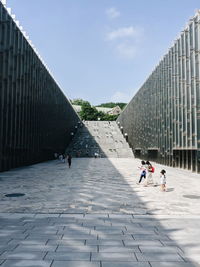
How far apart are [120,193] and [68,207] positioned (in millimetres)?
4197

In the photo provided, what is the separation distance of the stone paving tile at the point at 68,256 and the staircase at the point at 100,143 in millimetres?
58130

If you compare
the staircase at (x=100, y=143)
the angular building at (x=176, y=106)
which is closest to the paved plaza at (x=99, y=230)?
the angular building at (x=176, y=106)

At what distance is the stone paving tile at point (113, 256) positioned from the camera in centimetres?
558

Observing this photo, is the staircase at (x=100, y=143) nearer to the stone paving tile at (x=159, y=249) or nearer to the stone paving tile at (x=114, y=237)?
the stone paving tile at (x=114, y=237)

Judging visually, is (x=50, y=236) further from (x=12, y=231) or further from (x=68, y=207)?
(x=68, y=207)

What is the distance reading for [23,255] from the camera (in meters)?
5.74

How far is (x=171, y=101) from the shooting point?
120 feet

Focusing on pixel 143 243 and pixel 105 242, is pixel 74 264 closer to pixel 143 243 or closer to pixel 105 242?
pixel 105 242

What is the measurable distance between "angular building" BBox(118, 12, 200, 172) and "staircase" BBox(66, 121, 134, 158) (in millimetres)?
14550

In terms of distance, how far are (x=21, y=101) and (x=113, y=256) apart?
1117 inches

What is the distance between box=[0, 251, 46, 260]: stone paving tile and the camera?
5.59 m

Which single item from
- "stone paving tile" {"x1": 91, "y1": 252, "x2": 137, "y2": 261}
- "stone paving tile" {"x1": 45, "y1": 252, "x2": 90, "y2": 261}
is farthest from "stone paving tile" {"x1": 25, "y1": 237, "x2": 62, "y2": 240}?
"stone paving tile" {"x1": 91, "y1": 252, "x2": 137, "y2": 261}

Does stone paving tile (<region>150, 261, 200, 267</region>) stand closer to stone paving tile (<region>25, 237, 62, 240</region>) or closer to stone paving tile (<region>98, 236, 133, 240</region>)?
stone paving tile (<region>98, 236, 133, 240</region>)

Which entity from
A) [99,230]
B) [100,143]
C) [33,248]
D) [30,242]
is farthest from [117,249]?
[100,143]
